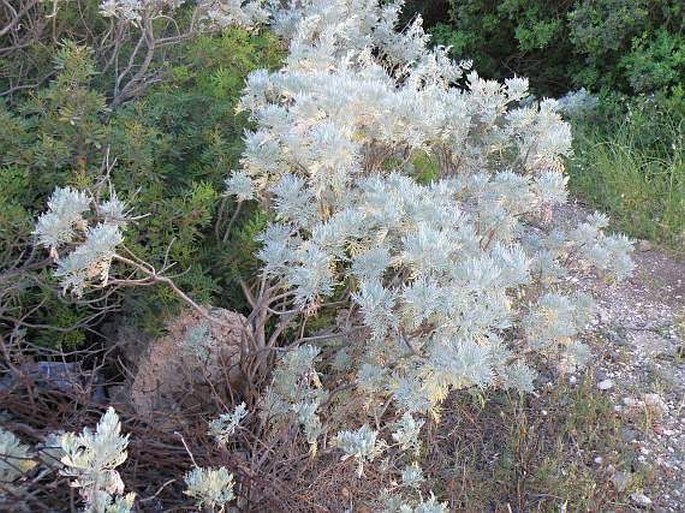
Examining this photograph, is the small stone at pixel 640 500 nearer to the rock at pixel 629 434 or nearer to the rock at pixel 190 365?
the rock at pixel 629 434

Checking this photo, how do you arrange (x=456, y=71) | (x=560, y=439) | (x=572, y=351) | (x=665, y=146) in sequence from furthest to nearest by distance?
(x=665, y=146) < (x=456, y=71) < (x=560, y=439) < (x=572, y=351)

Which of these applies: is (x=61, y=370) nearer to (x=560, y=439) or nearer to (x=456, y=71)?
(x=560, y=439)

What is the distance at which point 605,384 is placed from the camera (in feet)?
11.3

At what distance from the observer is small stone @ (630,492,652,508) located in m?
2.86

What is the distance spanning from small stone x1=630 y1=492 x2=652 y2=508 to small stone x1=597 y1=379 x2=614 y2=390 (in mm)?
599

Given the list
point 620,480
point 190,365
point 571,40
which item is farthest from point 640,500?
point 571,40

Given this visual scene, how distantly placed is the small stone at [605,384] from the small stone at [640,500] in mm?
599

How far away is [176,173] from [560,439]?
1601 millimetres

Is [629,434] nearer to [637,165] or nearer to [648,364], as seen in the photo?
[648,364]

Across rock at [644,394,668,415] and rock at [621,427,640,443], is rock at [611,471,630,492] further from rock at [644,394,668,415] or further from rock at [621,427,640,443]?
rock at [644,394,668,415]

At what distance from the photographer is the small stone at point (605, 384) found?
11.2ft

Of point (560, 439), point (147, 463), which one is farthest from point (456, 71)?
point (147, 463)

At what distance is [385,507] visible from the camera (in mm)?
2406

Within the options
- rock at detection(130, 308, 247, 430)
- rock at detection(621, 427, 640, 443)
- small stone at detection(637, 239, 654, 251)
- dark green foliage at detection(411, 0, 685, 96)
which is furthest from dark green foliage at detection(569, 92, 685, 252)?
rock at detection(130, 308, 247, 430)
